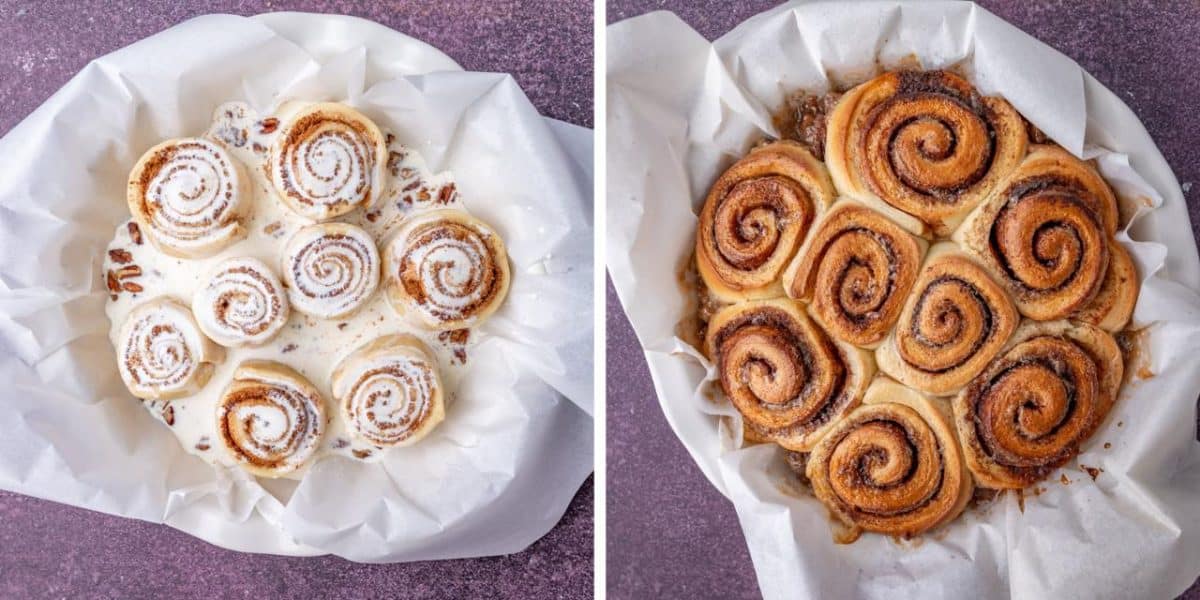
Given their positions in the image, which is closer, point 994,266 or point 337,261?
point 994,266

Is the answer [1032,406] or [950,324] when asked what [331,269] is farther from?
[1032,406]

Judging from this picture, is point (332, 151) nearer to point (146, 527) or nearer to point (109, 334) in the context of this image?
point (109, 334)

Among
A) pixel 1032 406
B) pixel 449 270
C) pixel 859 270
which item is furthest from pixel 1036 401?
pixel 449 270

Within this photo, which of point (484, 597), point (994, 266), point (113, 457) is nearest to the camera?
point (994, 266)

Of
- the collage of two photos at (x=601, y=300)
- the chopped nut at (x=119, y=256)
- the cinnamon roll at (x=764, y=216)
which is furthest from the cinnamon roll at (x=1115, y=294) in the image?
the chopped nut at (x=119, y=256)

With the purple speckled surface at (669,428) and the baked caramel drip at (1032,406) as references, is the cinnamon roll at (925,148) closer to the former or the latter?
the baked caramel drip at (1032,406)

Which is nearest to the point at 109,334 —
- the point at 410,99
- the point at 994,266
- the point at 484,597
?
the point at 410,99

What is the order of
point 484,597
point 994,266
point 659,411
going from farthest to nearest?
1. point 484,597
2. point 659,411
3. point 994,266
